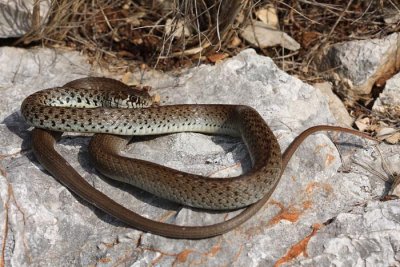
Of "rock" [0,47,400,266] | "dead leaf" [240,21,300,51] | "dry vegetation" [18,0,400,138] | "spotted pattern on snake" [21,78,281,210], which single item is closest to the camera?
"rock" [0,47,400,266]

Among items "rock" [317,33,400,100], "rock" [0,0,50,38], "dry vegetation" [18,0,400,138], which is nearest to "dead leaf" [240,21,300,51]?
"dry vegetation" [18,0,400,138]

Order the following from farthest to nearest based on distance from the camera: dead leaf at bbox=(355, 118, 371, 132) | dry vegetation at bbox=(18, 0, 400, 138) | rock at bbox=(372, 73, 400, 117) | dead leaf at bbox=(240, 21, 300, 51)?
dead leaf at bbox=(240, 21, 300, 51), dry vegetation at bbox=(18, 0, 400, 138), rock at bbox=(372, 73, 400, 117), dead leaf at bbox=(355, 118, 371, 132)

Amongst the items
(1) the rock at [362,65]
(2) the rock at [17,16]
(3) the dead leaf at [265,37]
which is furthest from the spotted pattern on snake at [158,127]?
(1) the rock at [362,65]

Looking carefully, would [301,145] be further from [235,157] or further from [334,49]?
[334,49]

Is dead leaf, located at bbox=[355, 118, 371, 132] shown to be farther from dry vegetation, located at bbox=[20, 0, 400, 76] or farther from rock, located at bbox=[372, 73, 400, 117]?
dry vegetation, located at bbox=[20, 0, 400, 76]

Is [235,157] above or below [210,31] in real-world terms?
below

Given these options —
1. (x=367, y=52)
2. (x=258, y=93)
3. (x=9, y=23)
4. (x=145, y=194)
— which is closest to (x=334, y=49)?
(x=367, y=52)
